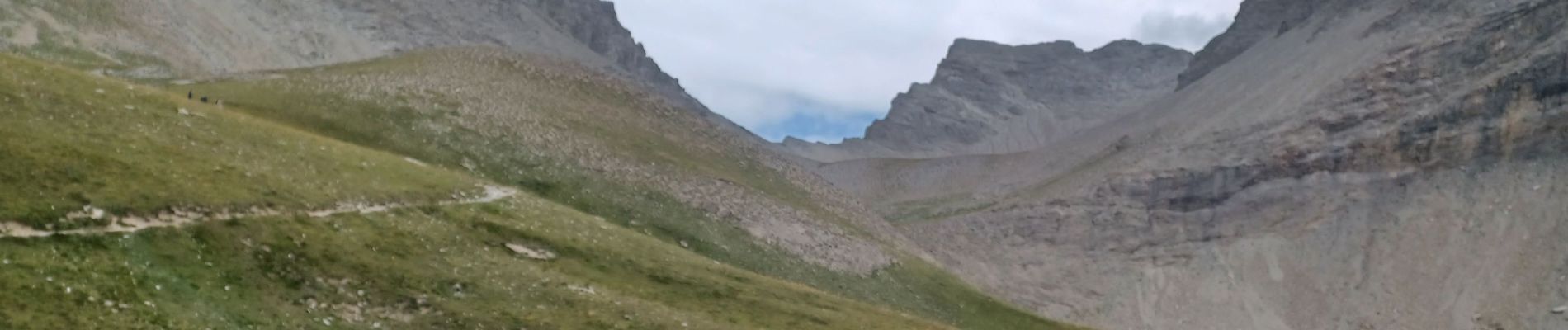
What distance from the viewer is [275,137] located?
149 feet

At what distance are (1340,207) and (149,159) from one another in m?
111

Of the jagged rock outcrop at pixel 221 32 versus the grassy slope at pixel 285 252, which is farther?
the jagged rock outcrop at pixel 221 32

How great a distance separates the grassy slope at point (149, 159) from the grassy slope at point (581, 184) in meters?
12.5

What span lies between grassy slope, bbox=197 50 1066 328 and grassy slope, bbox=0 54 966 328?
1120 centimetres

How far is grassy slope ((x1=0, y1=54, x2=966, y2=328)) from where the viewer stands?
26.3 m

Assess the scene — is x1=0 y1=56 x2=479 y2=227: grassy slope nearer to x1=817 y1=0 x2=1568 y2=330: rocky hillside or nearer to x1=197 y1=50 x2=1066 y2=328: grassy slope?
x1=197 y1=50 x2=1066 y2=328: grassy slope

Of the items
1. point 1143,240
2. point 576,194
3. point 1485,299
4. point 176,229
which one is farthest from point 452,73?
point 1485,299

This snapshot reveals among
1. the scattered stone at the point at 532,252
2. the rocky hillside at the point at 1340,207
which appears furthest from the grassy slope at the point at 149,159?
the rocky hillside at the point at 1340,207

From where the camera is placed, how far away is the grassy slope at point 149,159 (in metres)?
29.5

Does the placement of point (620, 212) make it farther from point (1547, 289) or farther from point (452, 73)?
point (1547, 289)

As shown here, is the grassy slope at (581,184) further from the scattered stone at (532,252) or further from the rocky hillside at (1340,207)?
the scattered stone at (532,252)

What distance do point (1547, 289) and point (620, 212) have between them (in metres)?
76.1

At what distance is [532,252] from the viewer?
41156 millimetres

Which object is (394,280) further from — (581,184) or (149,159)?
(581,184)
